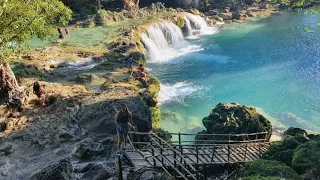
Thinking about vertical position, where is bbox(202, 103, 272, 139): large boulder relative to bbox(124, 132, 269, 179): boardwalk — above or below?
below

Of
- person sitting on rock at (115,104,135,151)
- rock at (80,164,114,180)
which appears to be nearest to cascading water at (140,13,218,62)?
person sitting on rock at (115,104,135,151)

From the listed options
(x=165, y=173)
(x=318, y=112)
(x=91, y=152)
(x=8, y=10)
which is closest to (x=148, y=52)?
(x=318, y=112)

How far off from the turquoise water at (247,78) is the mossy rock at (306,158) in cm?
1453

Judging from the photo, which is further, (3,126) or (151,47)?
(151,47)

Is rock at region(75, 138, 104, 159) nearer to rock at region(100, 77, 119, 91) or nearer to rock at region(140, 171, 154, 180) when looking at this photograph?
rock at region(140, 171, 154, 180)

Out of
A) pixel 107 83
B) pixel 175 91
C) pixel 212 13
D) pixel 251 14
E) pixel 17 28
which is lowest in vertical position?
pixel 175 91

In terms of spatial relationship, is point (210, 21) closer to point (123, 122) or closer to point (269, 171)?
point (123, 122)

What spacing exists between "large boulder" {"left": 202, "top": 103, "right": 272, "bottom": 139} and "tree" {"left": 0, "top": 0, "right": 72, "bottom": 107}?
41.3 feet

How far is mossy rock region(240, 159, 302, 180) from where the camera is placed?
39.4ft

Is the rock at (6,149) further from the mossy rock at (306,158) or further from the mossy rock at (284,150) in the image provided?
the mossy rock at (306,158)

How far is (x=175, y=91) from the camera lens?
3541cm

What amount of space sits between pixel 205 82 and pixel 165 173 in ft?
82.6

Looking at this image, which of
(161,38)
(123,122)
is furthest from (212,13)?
(123,122)

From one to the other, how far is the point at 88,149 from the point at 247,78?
2574 cm
